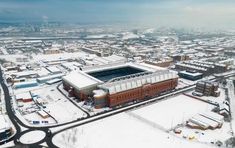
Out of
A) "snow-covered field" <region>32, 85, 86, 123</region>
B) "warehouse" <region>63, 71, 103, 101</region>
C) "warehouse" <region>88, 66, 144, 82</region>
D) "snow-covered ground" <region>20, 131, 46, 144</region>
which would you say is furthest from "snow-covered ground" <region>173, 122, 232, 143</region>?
"warehouse" <region>88, 66, 144, 82</region>

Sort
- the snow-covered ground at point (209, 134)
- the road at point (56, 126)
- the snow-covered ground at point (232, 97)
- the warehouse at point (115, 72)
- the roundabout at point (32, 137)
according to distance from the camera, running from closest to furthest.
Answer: the snow-covered ground at point (209, 134), the roundabout at point (32, 137), the road at point (56, 126), the snow-covered ground at point (232, 97), the warehouse at point (115, 72)

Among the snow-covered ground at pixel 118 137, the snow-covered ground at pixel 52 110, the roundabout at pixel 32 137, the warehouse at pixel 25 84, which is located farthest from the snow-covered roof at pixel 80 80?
the roundabout at pixel 32 137

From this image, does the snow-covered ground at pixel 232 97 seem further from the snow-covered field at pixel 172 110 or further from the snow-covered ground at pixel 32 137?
the snow-covered ground at pixel 32 137

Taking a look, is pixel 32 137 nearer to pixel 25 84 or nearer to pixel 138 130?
pixel 138 130

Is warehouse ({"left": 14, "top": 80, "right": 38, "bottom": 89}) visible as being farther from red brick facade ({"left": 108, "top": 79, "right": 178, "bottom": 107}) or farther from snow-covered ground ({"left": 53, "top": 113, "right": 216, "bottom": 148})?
snow-covered ground ({"left": 53, "top": 113, "right": 216, "bottom": 148})

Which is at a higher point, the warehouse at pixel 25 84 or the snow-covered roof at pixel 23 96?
the warehouse at pixel 25 84

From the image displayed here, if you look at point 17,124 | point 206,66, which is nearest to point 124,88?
point 17,124
